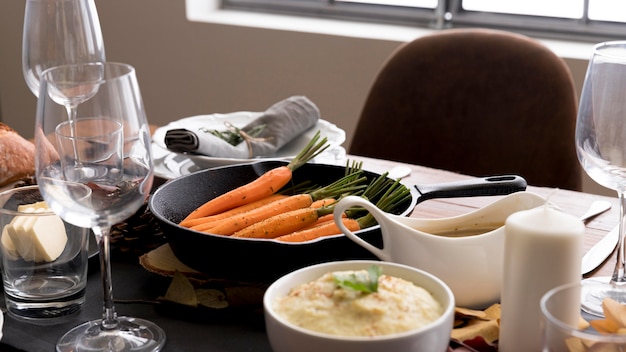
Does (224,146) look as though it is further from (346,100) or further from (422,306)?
(346,100)

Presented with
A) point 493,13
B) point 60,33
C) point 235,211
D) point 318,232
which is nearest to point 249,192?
point 235,211

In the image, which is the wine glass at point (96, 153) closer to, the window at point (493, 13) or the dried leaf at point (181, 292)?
the dried leaf at point (181, 292)

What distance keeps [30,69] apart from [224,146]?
326 millimetres

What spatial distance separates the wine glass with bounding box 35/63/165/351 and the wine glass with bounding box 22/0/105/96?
0.39m

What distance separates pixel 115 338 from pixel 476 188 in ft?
1.54

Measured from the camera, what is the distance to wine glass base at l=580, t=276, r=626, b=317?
0.71 m

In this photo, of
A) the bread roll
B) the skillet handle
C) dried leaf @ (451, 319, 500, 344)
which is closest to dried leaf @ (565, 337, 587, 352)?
dried leaf @ (451, 319, 500, 344)

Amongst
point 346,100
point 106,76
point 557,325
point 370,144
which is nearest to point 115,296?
point 106,76

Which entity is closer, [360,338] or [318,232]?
[360,338]

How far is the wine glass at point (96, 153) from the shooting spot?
821 millimetres

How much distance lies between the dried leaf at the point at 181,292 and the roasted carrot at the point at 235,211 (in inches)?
3.9

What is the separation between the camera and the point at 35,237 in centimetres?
96

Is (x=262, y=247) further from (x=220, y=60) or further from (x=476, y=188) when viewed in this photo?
(x=220, y=60)

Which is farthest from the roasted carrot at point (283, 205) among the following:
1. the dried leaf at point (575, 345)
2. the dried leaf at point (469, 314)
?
the dried leaf at point (575, 345)
